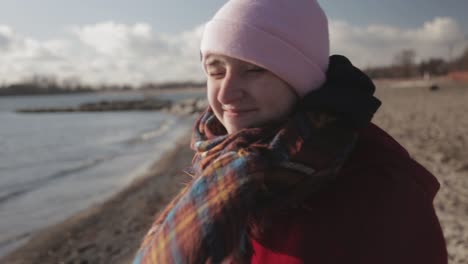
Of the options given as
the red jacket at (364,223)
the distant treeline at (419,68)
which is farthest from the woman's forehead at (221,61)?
the distant treeline at (419,68)

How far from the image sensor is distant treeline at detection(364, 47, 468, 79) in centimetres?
5931

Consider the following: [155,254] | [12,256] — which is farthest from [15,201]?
[155,254]

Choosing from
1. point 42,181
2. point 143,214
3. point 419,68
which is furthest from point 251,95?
point 419,68

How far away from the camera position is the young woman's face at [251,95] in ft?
4.24

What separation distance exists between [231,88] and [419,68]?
246 feet

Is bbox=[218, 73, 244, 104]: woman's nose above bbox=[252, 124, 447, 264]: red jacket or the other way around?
above

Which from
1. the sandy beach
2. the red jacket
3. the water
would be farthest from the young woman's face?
the water

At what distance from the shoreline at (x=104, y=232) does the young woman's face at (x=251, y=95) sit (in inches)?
154

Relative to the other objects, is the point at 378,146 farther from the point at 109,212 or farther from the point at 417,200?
the point at 109,212

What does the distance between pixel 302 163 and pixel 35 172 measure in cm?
1287

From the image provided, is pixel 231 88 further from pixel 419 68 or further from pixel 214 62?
pixel 419 68

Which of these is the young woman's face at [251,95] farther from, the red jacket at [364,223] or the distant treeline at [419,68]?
the distant treeline at [419,68]

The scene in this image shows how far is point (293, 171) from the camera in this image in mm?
1122

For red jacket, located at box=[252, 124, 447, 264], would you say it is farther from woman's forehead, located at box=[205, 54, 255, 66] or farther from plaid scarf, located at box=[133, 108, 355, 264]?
woman's forehead, located at box=[205, 54, 255, 66]
